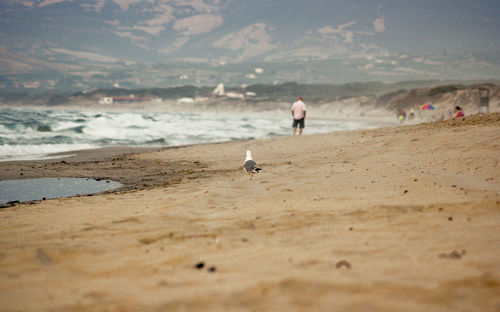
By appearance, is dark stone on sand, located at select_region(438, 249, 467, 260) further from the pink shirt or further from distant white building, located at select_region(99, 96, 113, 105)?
distant white building, located at select_region(99, 96, 113, 105)

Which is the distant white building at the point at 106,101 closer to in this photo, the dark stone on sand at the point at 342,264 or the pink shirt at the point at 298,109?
the pink shirt at the point at 298,109

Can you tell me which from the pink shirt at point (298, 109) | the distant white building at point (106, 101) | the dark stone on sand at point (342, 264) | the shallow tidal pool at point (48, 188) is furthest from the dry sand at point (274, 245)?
the distant white building at point (106, 101)

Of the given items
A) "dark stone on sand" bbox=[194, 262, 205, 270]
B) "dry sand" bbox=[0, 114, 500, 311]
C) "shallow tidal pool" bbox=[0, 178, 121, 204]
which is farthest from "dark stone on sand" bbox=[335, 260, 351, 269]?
"shallow tidal pool" bbox=[0, 178, 121, 204]

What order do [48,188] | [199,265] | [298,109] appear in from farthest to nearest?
1. [298,109]
2. [48,188]
3. [199,265]

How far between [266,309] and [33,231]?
3303 mm

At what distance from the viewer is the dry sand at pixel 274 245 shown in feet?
9.95

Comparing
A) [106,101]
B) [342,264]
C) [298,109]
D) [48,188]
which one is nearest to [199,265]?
[342,264]

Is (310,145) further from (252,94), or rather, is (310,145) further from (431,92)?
(252,94)

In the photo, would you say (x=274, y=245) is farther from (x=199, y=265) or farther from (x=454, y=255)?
(x=454, y=255)

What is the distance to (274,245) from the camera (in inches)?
163

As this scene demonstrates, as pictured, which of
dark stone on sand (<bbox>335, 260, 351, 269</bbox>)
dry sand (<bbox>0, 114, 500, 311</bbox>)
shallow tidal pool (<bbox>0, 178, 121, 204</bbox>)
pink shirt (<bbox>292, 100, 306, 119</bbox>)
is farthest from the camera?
pink shirt (<bbox>292, 100, 306, 119</bbox>)

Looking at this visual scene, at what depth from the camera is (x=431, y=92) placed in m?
65.1

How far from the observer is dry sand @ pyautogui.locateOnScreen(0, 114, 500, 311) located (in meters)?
3.03

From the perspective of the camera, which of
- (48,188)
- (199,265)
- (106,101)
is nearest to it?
(199,265)
